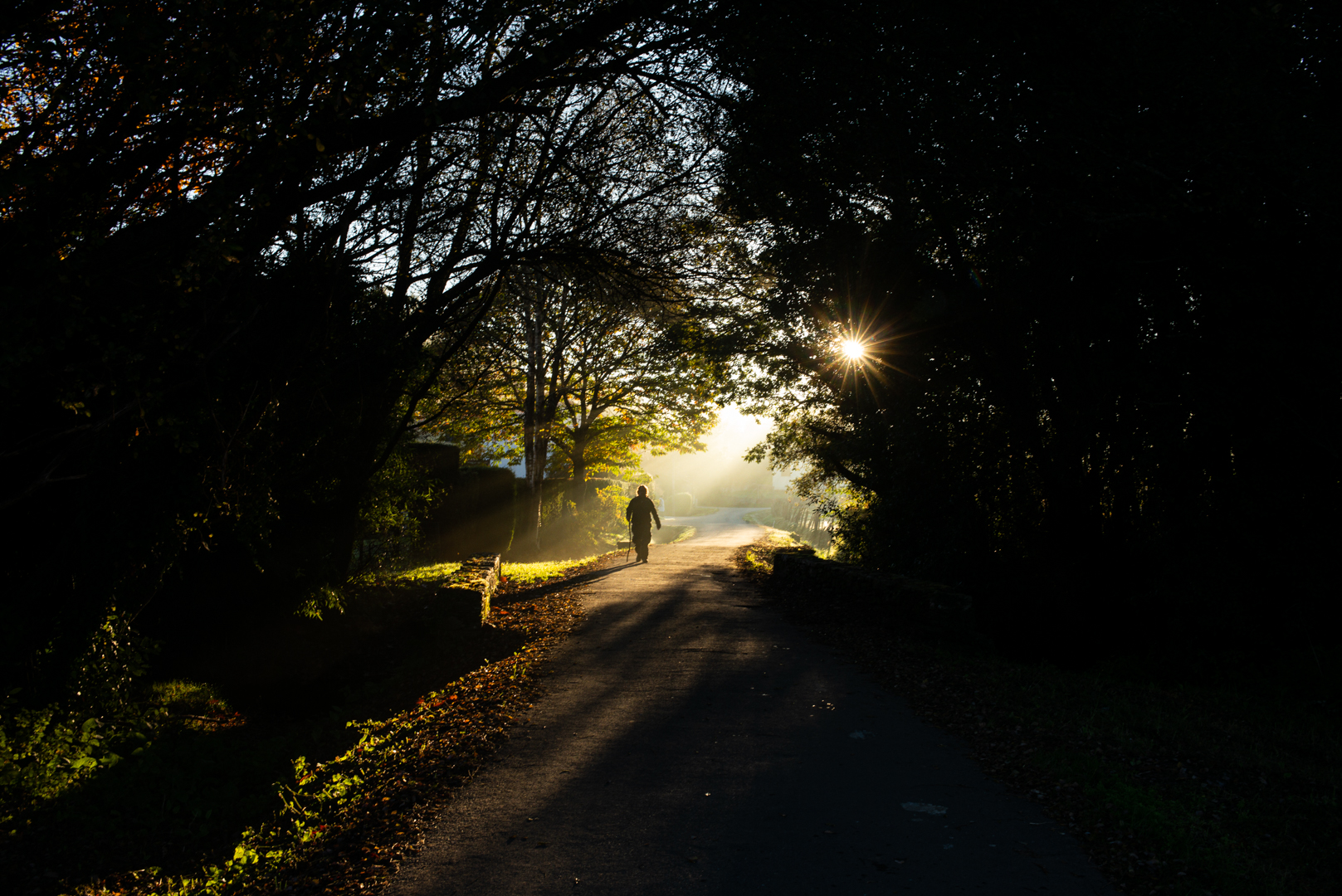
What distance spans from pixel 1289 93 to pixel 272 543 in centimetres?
1191

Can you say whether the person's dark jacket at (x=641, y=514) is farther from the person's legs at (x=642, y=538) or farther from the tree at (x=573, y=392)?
the tree at (x=573, y=392)

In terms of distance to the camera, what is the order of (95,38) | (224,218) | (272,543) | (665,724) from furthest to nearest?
(272,543), (665,724), (224,218), (95,38)

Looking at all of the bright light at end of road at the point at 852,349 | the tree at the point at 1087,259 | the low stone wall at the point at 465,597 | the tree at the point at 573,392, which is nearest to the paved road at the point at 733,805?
the low stone wall at the point at 465,597

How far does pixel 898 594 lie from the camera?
10.5m

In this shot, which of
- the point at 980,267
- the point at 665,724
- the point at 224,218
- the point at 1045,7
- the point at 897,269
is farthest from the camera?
the point at 897,269

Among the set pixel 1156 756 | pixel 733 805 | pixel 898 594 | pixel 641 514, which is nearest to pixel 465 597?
pixel 898 594

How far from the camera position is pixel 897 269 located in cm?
1321

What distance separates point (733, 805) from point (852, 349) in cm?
1150

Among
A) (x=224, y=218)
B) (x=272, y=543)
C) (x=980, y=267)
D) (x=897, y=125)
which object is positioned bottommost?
(x=272, y=543)

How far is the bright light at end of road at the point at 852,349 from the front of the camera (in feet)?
47.3

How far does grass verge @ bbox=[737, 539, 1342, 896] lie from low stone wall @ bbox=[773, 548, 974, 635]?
34 centimetres

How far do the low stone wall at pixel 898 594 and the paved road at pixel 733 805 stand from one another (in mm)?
2435

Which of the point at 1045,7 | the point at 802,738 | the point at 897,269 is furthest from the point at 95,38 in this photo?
the point at 897,269

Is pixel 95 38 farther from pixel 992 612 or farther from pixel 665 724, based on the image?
pixel 992 612
